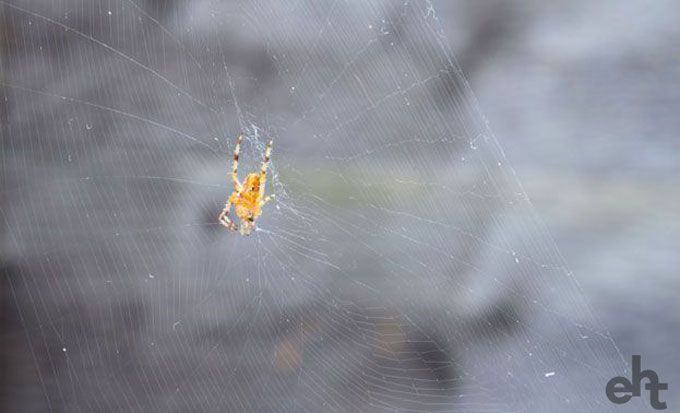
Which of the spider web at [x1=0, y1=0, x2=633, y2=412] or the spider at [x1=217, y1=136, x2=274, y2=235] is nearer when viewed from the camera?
the spider web at [x1=0, y1=0, x2=633, y2=412]

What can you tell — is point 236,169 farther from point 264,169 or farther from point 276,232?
point 276,232

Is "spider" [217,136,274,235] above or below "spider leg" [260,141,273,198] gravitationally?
below

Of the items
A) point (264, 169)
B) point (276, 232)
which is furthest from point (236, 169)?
point (276, 232)

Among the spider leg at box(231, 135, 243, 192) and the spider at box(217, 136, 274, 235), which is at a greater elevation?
the spider leg at box(231, 135, 243, 192)

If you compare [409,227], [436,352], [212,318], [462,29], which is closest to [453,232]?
[409,227]
